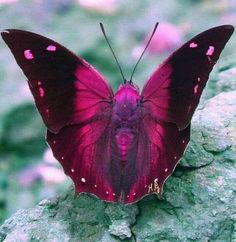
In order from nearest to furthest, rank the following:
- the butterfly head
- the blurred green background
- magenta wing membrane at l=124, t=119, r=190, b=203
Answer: magenta wing membrane at l=124, t=119, r=190, b=203
the butterfly head
the blurred green background

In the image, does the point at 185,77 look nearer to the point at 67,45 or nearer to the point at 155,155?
the point at 155,155

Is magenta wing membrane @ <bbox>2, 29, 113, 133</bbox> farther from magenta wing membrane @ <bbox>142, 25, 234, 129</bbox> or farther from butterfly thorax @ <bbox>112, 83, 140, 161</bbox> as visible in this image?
magenta wing membrane @ <bbox>142, 25, 234, 129</bbox>

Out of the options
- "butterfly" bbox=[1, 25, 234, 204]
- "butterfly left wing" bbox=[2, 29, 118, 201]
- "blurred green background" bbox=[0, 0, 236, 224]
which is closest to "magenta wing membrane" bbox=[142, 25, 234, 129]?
"butterfly" bbox=[1, 25, 234, 204]

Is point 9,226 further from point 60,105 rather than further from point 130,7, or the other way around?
point 130,7

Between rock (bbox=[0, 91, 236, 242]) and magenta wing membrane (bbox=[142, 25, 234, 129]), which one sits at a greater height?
magenta wing membrane (bbox=[142, 25, 234, 129])

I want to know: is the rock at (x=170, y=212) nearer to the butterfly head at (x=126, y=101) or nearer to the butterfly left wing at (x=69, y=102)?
the butterfly left wing at (x=69, y=102)

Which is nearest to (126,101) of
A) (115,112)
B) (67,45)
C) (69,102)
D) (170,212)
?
(115,112)

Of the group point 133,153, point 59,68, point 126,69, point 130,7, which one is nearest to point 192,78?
point 133,153
